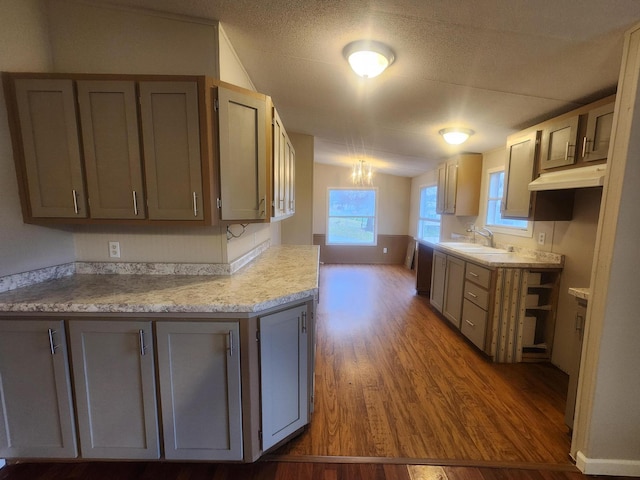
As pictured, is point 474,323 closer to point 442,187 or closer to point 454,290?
point 454,290

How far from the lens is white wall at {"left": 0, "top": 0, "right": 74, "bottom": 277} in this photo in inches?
61.6

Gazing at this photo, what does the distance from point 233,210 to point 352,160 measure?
188 inches

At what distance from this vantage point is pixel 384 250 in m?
7.40

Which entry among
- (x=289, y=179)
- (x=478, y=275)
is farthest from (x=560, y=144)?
(x=289, y=179)

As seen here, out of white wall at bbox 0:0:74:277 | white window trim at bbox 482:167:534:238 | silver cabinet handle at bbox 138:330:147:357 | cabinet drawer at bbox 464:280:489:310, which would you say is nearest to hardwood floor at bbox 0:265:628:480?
cabinet drawer at bbox 464:280:489:310

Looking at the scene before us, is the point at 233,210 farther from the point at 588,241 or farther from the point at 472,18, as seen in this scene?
the point at 588,241

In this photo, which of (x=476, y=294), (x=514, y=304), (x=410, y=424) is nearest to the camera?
(x=410, y=424)

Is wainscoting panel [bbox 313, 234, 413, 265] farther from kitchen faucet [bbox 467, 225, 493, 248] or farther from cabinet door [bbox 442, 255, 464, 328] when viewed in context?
cabinet door [bbox 442, 255, 464, 328]

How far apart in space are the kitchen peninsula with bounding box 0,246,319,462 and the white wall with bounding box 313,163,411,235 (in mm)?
5842

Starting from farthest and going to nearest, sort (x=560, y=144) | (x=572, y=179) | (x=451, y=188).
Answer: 1. (x=451, y=188)
2. (x=560, y=144)
3. (x=572, y=179)

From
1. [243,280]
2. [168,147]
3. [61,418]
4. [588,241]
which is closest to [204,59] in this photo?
[168,147]

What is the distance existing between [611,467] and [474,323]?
1.39 metres

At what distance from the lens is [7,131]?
1588 millimetres

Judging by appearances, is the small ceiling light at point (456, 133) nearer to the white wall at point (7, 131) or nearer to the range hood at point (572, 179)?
the range hood at point (572, 179)
